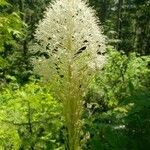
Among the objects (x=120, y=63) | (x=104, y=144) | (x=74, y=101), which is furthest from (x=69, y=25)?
(x=120, y=63)

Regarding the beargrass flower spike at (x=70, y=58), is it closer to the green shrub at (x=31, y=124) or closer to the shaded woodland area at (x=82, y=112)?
the shaded woodland area at (x=82, y=112)

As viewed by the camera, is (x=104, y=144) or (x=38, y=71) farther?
(x=38, y=71)

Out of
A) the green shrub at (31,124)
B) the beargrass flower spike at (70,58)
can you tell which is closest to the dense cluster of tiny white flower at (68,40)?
the beargrass flower spike at (70,58)

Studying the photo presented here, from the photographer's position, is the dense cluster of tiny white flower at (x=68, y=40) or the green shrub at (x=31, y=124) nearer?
the dense cluster of tiny white flower at (x=68, y=40)

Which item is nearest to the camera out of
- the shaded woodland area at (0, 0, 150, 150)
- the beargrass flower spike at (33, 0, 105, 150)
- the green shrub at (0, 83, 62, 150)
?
the shaded woodland area at (0, 0, 150, 150)

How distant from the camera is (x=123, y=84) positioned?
995cm

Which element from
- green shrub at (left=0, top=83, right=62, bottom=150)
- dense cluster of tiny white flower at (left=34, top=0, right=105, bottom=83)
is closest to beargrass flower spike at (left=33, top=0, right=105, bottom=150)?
dense cluster of tiny white flower at (left=34, top=0, right=105, bottom=83)

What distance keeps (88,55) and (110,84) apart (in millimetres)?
5822

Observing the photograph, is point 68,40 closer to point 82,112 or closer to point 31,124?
point 82,112

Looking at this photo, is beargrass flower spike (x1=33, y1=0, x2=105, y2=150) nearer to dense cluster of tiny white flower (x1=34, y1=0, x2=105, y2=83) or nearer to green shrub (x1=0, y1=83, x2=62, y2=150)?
dense cluster of tiny white flower (x1=34, y1=0, x2=105, y2=83)

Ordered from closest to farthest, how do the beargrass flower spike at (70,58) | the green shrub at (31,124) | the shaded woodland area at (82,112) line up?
the shaded woodland area at (82,112)
the beargrass flower spike at (70,58)
the green shrub at (31,124)

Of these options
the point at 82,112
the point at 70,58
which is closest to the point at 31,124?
the point at 82,112

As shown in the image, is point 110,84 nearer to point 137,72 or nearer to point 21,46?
point 137,72

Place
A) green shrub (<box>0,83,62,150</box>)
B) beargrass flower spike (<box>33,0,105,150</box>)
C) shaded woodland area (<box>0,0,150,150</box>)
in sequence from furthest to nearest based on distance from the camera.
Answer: green shrub (<box>0,83,62,150</box>) < beargrass flower spike (<box>33,0,105,150</box>) < shaded woodland area (<box>0,0,150,150</box>)
